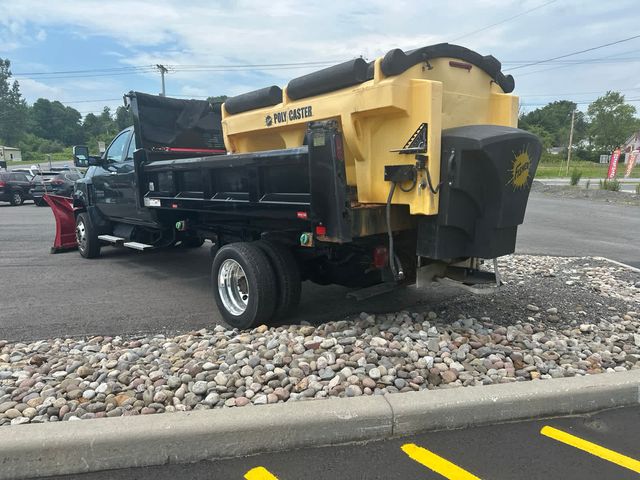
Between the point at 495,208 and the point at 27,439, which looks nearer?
the point at 27,439

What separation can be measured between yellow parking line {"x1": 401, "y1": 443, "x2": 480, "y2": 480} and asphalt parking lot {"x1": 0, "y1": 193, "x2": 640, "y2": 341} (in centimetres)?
247

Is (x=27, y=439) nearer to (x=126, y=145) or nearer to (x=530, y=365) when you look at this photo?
(x=530, y=365)

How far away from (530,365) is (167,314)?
12.6ft

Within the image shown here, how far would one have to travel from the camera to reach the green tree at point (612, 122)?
9438cm

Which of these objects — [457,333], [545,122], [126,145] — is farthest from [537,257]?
[545,122]

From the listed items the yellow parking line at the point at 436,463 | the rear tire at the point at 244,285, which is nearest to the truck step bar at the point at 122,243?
the rear tire at the point at 244,285

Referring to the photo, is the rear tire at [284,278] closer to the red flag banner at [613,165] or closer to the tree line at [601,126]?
the red flag banner at [613,165]

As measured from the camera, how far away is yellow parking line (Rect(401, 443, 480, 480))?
269 cm

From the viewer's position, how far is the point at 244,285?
204 inches

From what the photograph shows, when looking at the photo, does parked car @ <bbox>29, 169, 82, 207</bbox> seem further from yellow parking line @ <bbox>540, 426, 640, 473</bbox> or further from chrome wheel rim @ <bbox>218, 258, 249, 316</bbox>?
yellow parking line @ <bbox>540, 426, 640, 473</bbox>

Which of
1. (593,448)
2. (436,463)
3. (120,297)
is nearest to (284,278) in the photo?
(436,463)

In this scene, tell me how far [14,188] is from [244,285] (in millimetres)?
22466

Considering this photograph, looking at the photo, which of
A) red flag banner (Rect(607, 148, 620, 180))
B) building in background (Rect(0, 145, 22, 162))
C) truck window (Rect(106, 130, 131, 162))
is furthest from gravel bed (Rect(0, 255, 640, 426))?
building in background (Rect(0, 145, 22, 162))

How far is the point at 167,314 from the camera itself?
18.4 ft
